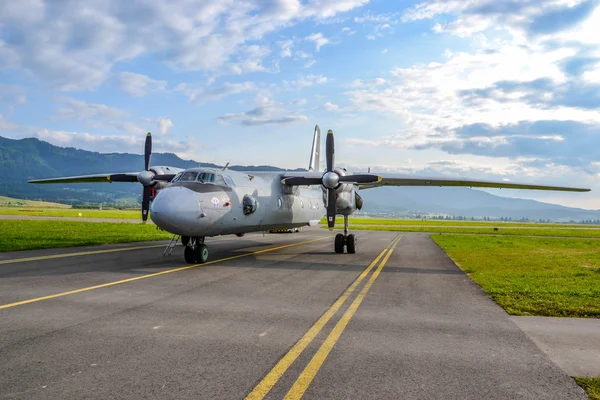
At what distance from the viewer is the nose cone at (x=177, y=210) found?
1354cm

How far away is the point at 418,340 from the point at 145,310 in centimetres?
492

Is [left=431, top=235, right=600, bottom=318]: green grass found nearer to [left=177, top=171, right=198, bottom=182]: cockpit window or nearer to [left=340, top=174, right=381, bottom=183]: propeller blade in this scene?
[left=340, top=174, right=381, bottom=183]: propeller blade

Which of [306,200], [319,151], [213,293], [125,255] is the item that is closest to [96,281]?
[213,293]

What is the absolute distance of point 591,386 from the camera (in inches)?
182

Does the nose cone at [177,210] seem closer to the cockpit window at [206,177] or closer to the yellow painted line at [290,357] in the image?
the cockpit window at [206,177]

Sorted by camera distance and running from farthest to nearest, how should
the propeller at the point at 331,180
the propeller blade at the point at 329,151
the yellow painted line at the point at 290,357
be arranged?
the propeller blade at the point at 329,151 → the propeller at the point at 331,180 → the yellow painted line at the point at 290,357

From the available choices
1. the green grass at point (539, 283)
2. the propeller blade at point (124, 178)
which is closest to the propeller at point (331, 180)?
the green grass at point (539, 283)

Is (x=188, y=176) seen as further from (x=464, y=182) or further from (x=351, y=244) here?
(x=464, y=182)

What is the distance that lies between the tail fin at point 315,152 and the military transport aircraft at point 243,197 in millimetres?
5434

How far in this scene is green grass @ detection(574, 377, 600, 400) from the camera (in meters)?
4.38

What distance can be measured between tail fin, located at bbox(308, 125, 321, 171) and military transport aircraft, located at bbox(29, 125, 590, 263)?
5.43 m

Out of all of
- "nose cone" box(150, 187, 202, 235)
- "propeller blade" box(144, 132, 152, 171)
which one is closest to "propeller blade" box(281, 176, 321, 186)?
"propeller blade" box(144, 132, 152, 171)

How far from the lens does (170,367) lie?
4945mm

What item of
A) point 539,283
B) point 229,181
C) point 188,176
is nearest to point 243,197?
point 229,181
